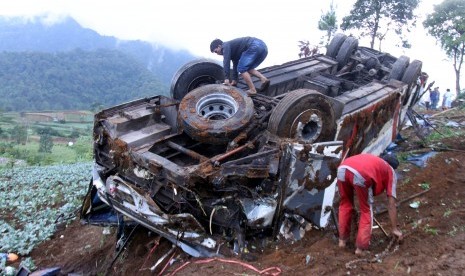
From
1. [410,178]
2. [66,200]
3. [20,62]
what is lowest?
[20,62]

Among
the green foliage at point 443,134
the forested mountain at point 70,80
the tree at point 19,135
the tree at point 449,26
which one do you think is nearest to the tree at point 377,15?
the tree at point 449,26

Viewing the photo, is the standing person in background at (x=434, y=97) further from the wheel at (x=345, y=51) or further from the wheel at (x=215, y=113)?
the wheel at (x=215, y=113)

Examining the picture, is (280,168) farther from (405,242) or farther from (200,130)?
(405,242)

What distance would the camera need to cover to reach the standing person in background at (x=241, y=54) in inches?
221

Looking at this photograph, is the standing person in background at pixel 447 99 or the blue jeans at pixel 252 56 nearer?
the blue jeans at pixel 252 56

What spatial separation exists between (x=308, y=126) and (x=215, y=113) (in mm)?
1050

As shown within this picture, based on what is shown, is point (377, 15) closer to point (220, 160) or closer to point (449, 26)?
point (449, 26)

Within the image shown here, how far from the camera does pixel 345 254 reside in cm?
390

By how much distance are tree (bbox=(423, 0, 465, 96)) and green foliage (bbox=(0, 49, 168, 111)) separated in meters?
40.5

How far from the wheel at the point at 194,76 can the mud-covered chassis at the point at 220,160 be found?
0.05 feet

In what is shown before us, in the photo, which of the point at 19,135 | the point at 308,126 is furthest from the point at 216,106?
the point at 19,135

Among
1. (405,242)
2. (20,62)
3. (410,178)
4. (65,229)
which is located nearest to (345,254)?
(405,242)

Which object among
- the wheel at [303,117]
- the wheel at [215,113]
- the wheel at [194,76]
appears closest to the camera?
the wheel at [303,117]

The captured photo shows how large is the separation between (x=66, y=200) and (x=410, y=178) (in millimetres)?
5423
